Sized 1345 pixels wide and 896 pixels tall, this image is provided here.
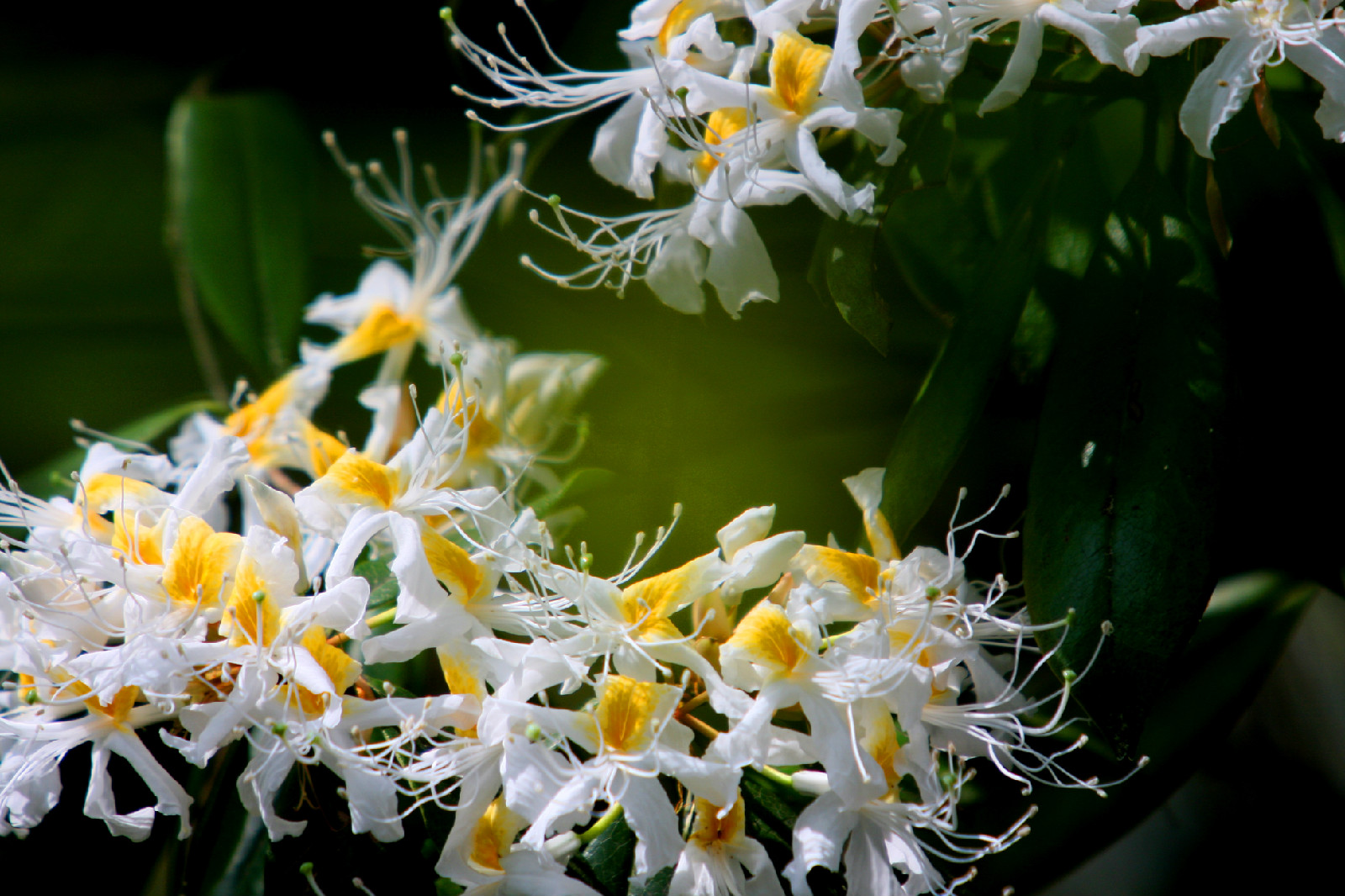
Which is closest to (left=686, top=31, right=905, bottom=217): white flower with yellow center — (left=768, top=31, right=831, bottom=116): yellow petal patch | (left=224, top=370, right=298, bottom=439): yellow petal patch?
(left=768, top=31, right=831, bottom=116): yellow petal patch

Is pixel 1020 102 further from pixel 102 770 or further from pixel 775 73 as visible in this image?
pixel 102 770

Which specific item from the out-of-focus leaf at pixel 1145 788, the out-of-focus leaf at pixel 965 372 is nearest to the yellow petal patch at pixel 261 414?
the out-of-focus leaf at pixel 965 372

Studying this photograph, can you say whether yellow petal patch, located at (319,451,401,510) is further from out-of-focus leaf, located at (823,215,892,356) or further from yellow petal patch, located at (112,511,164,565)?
out-of-focus leaf, located at (823,215,892,356)

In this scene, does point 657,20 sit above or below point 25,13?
above

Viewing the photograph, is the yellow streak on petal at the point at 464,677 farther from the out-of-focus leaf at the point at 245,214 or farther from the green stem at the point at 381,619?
the out-of-focus leaf at the point at 245,214

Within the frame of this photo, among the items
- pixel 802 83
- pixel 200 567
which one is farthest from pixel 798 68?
pixel 200 567

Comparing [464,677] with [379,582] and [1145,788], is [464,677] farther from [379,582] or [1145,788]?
[1145,788]

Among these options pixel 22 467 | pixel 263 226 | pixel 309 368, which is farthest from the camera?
pixel 22 467

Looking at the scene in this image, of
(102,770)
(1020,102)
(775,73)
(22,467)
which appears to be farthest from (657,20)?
(22,467)
